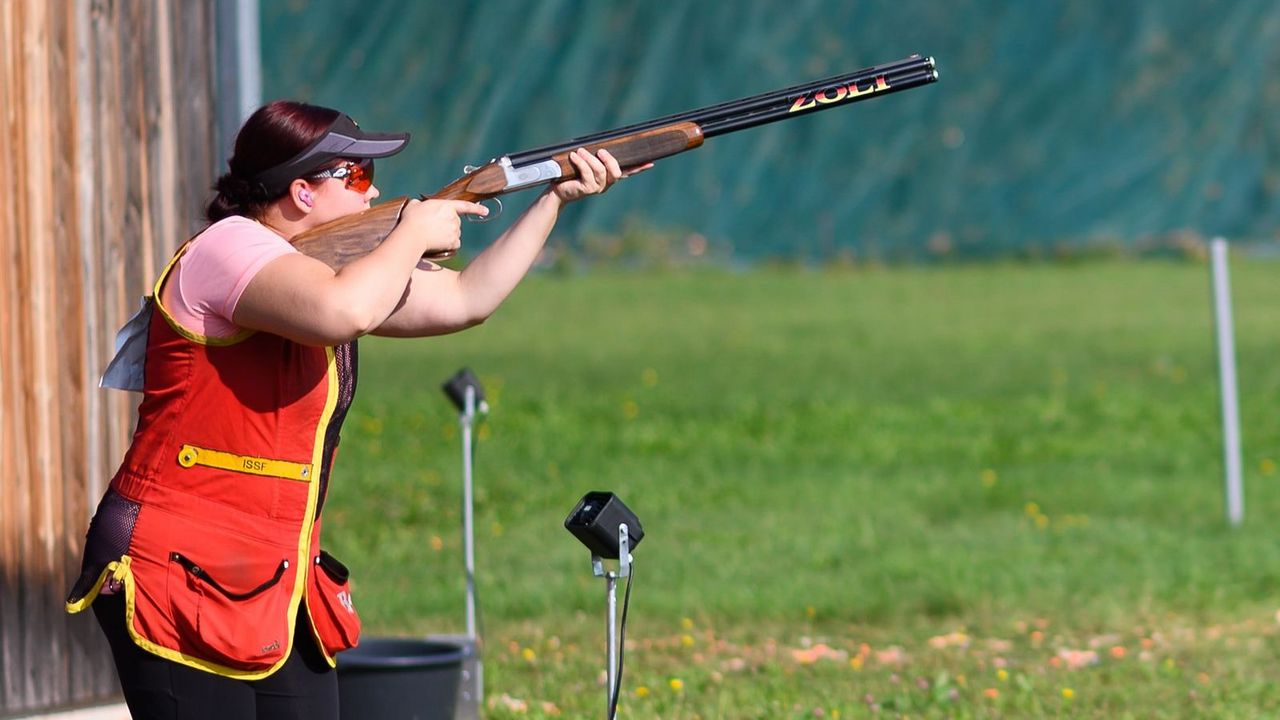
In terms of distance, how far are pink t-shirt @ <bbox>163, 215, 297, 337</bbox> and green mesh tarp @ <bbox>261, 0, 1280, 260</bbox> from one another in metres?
37.2

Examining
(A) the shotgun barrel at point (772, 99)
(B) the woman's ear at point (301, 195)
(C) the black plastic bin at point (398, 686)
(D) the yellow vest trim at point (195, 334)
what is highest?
(A) the shotgun barrel at point (772, 99)

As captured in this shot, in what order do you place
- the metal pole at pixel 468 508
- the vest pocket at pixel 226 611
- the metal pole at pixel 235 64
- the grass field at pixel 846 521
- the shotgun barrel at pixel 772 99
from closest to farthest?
1. the vest pocket at pixel 226 611
2. the shotgun barrel at pixel 772 99
3. the metal pole at pixel 235 64
4. the metal pole at pixel 468 508
5. the grass field at pixel 846 521

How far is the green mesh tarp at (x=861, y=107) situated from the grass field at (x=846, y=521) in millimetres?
21709

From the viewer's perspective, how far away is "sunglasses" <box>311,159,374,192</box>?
12.9 feet

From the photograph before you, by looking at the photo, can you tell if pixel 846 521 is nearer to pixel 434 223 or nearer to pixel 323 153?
pixel 434 223

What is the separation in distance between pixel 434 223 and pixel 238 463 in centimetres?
64

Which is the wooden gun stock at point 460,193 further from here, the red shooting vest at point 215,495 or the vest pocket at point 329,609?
the vest pocket at point 329,609

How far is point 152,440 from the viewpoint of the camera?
3.76 m

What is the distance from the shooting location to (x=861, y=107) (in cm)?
5066

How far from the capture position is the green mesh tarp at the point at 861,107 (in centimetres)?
4538

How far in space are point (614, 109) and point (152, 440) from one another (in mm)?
50605

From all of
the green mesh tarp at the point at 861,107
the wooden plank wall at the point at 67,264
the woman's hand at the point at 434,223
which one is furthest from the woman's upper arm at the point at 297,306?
the green mesh tarp at the point at 861,107

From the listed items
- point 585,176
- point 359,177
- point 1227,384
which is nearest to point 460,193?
point 585,176

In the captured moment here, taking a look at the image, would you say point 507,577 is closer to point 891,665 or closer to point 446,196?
point 891,665
